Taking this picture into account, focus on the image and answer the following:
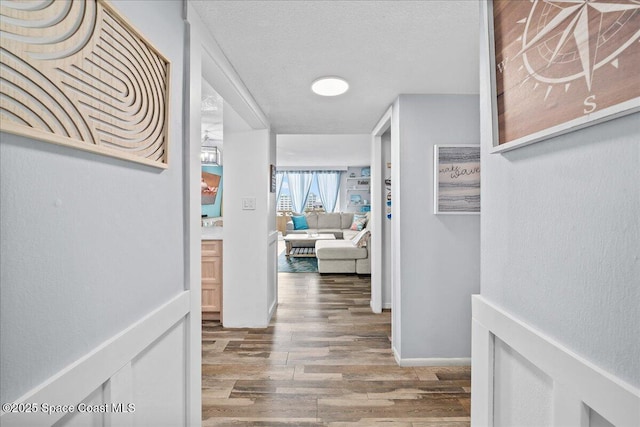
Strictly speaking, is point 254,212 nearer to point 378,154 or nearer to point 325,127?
point 325,127

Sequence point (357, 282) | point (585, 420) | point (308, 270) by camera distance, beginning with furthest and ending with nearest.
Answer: point (308, 270)
point (357, 282)
point (585, 420)

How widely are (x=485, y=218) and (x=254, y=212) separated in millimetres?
2534

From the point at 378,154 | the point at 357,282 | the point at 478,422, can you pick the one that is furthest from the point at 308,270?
the point at 478,422

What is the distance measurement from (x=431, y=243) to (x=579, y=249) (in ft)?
6.16

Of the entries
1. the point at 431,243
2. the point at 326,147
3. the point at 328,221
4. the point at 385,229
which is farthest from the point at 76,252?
the point at 328,221

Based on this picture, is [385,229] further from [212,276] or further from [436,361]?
[212,276]

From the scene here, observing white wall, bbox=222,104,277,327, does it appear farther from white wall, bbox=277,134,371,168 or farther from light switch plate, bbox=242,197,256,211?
white wall, bbox=277,134,371,168

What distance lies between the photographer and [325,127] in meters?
3.54

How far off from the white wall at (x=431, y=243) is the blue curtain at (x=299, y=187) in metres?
8.16

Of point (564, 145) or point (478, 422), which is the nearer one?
point (564, 145)

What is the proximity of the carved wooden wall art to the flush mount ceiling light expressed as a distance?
131 centimetres

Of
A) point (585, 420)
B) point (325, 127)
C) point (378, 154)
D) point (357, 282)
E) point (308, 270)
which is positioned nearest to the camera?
point (585, 420)

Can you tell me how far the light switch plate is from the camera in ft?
10.7

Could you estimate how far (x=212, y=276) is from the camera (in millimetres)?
3365
